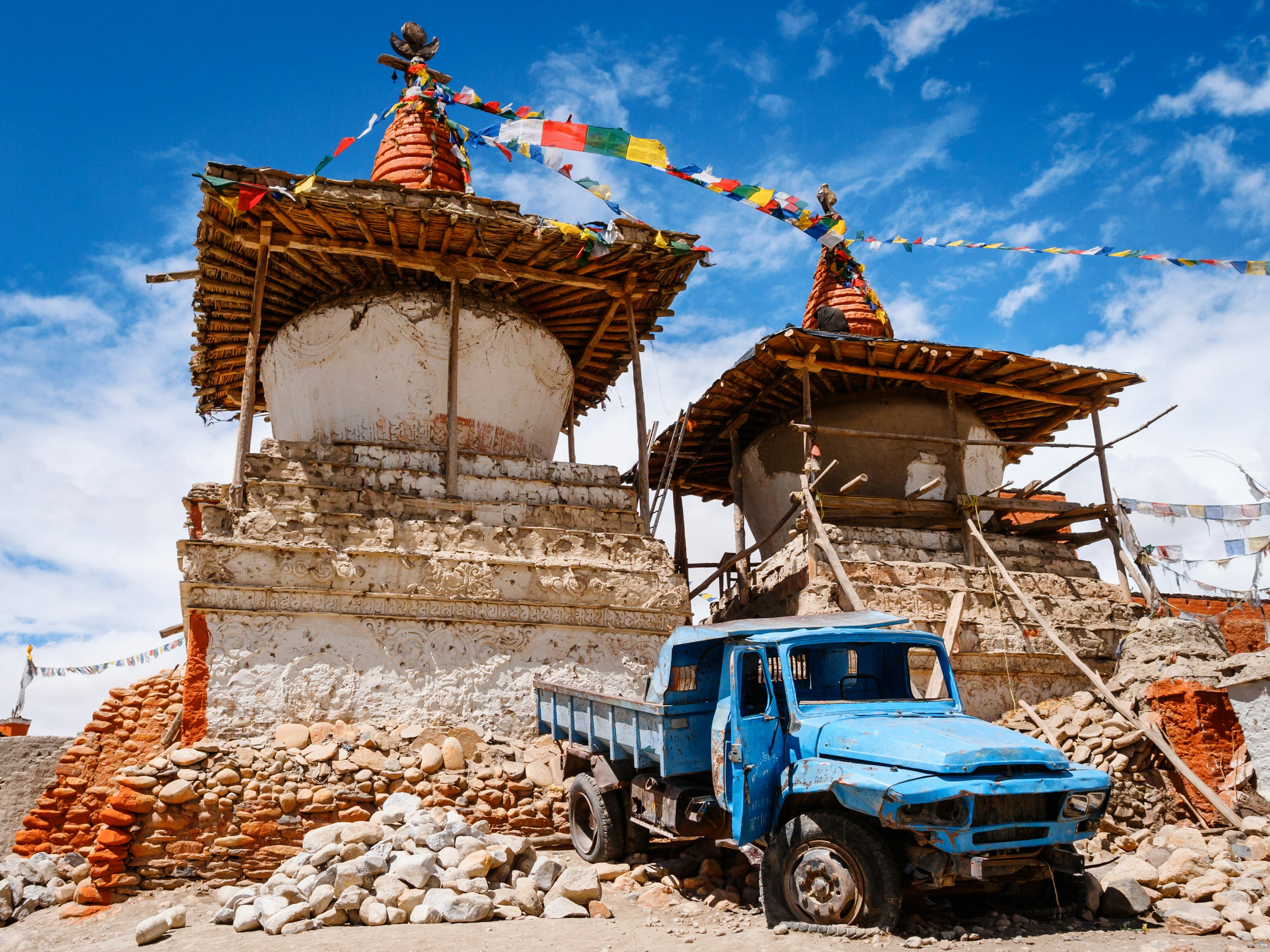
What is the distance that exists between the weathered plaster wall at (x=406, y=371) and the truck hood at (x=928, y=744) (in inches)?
267

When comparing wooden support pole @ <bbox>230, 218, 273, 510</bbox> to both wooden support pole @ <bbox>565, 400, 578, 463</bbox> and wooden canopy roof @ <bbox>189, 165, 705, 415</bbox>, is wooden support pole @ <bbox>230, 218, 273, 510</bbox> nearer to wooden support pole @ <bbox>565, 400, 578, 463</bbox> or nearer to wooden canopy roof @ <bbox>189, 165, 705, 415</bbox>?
wooden canopy roof @ <bbox>189, 165, 705, 415</bbox>

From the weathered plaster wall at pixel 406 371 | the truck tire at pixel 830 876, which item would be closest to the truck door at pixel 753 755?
the truck tire at pixel 830 876

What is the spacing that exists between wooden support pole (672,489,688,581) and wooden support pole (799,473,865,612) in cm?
387

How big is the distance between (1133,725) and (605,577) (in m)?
5.67

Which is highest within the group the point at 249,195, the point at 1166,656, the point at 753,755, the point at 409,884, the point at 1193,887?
the point at 249,195

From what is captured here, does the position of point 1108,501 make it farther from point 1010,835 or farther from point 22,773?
point 22,773

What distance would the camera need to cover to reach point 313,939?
Answer: 602cm

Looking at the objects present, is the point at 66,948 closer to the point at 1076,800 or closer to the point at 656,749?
the point at 656,749

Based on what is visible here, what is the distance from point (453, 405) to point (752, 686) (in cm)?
566

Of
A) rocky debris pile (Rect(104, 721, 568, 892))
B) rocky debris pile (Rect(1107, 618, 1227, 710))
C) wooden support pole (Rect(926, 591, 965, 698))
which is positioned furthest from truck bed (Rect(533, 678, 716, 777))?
rocky debris pile (Rect(1107, 618, 1227, 710))

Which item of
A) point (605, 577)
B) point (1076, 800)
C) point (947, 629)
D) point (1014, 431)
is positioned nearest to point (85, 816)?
point (605, 577)

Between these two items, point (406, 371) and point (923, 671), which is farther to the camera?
point (406, 371)

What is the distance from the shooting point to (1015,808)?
217 inches

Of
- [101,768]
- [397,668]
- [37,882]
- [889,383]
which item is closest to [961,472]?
[889,383]
